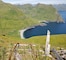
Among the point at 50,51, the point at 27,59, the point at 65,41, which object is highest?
the point at 65,41

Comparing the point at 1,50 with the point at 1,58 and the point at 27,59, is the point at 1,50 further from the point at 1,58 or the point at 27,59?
the point at 27,59

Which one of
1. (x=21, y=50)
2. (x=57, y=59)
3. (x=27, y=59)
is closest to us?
(x=27, y=59)

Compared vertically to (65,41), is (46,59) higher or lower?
lower

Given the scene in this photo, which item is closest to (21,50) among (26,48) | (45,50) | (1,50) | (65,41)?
(26,48)

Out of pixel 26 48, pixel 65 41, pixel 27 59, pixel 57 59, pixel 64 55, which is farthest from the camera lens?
pixel 65 41

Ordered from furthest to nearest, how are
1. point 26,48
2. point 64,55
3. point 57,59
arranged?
point 64,55 → point 57,59 → point 26,48

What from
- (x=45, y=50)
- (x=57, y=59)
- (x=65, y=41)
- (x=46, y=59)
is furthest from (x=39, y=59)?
(x=65, y=41)

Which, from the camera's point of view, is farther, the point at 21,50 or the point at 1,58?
the point at 21,50

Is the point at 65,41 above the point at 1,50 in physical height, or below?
above

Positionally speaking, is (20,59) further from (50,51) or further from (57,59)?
(50,51)

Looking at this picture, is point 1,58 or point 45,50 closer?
point 1,58
